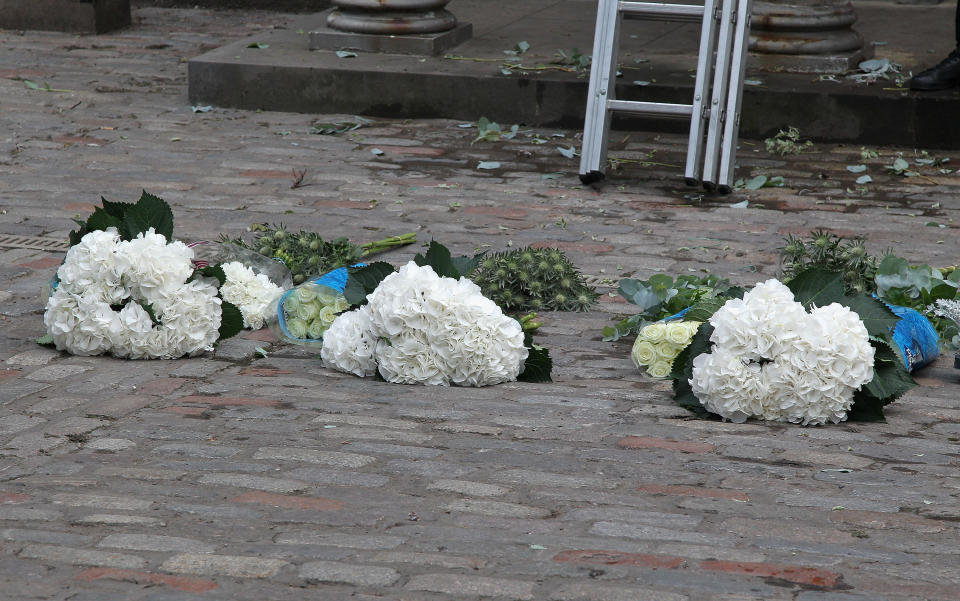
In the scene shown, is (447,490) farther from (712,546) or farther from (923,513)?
(923,513)

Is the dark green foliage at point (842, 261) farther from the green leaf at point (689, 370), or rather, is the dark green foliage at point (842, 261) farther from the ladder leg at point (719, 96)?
the ladder leg at point (719, 96)

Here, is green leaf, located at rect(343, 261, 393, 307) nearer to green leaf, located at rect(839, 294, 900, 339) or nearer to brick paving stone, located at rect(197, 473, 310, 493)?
brick paving stone, located at rect(197, 473, 310, 493)

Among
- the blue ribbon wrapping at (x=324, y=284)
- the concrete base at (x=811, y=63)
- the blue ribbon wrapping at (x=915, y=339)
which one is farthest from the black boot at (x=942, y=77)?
the blue ribbon wrapping at (x=324, y=284)

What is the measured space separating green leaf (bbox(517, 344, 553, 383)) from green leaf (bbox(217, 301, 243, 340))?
3.28 feet

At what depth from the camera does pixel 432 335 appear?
3887 mm

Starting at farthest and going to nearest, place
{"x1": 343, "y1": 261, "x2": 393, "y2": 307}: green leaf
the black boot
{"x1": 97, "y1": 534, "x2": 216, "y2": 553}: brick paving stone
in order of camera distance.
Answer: the black boot, {"x1": 343, "y1": 261, "x2": 393, "y2": 307}: green leaf, {"x1": 97, "y1": 534, "x2": 216, "y2": 553}: brick paving stone

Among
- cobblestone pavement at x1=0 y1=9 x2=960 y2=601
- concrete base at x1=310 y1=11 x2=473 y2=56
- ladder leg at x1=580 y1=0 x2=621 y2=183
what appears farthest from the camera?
concrete base at x1=310 y1=11 x2=473 y2=56

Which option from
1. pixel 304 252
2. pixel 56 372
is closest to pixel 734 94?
pixel 304 252

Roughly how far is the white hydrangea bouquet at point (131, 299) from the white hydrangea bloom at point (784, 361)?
63.6 inches

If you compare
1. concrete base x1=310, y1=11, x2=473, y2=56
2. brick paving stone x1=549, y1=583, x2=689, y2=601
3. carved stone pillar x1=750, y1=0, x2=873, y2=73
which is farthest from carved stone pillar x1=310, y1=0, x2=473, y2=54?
brick paving stone x1=549, y1=583, x2=689, y2=601

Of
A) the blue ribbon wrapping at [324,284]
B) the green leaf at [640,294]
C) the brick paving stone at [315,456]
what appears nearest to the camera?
the brick paving stone at [315,456]

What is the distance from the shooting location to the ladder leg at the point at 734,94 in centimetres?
663

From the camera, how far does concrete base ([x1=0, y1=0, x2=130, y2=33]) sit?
11062 mm

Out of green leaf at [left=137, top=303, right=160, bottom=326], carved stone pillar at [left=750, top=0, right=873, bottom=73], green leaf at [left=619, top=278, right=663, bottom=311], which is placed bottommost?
green leaf at [left=137, top=303, right=160, bottom=326]
